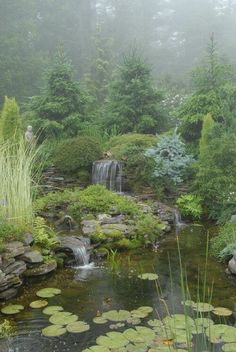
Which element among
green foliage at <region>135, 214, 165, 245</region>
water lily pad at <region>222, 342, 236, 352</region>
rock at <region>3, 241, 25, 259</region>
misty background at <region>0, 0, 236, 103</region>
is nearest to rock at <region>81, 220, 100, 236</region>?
green foliage at <region>135, 214, 165, 245</region>

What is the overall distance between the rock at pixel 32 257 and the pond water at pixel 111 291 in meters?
0.26

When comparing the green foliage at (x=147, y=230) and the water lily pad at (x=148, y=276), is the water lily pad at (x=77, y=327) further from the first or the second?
the green foliage at (x=147, y=230)

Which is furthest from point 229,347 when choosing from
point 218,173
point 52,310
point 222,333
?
point 218,173

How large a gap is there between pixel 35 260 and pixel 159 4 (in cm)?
2853

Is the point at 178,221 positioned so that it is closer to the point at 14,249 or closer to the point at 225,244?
the point at 225,244

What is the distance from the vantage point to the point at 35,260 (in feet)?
17.5

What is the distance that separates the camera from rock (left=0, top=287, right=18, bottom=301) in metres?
4.70

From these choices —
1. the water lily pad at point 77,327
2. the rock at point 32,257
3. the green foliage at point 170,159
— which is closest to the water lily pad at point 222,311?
the water lily pad at point 77,327

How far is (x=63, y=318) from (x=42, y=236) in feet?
5.91

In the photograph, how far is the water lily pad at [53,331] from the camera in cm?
384

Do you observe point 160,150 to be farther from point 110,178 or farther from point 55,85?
point 55,85

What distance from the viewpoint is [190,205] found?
891 centimetres

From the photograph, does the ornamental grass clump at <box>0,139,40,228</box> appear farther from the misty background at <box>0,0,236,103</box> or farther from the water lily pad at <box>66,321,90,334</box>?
the misty background at <box>0,0,236,103</box>

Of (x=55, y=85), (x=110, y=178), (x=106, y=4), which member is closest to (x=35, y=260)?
(x=110, y=178)
